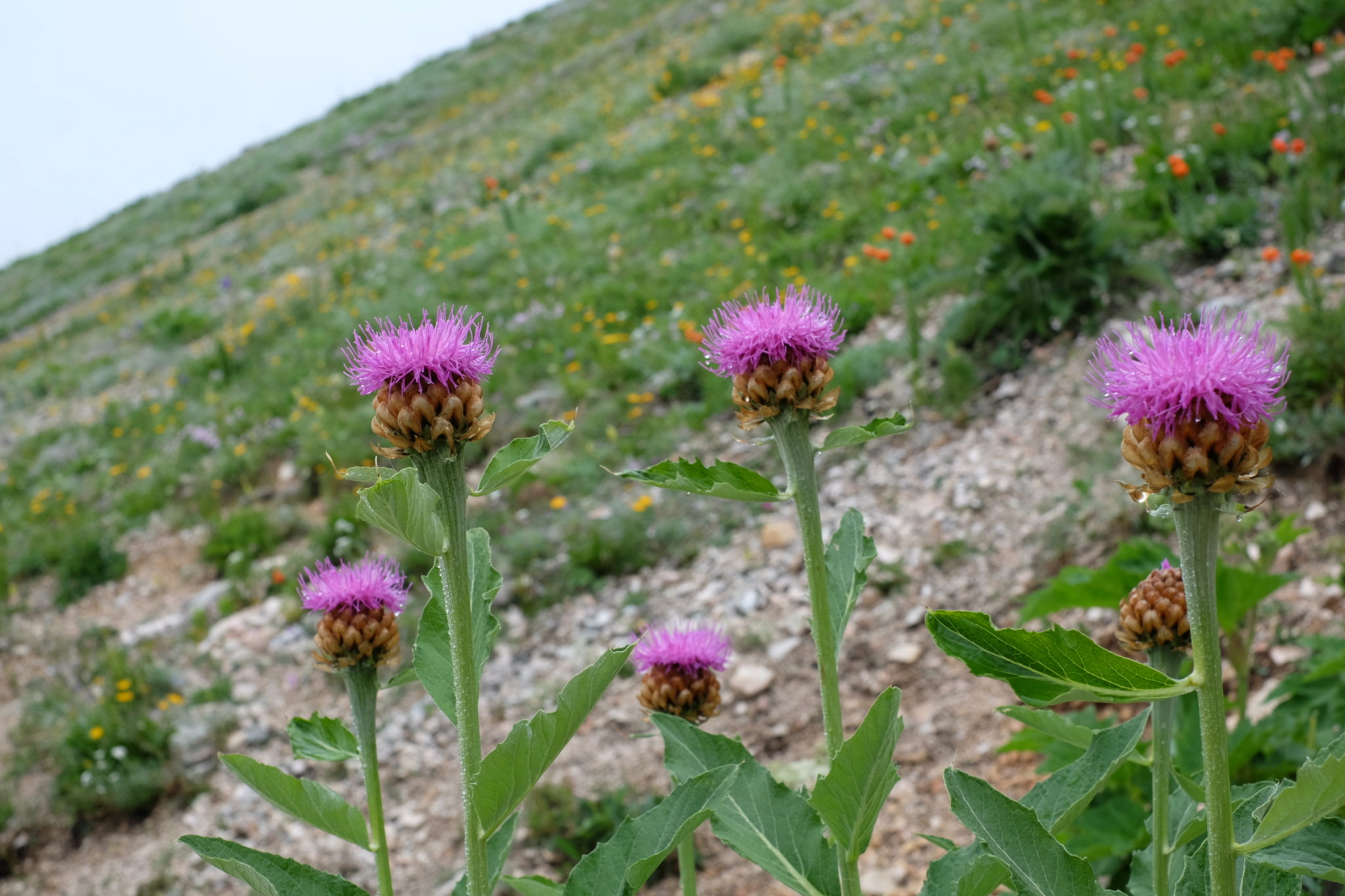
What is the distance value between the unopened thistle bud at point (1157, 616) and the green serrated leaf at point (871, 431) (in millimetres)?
574

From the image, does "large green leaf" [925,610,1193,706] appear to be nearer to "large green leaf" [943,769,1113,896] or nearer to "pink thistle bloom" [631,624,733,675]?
"large green leaf" [943,769,1113,896]

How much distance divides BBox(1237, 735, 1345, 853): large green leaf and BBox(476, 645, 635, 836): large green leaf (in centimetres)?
74

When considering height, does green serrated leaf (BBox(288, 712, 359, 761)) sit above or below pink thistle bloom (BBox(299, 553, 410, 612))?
below

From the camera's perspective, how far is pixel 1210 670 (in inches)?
42.6

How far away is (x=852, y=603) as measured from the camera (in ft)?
5.23

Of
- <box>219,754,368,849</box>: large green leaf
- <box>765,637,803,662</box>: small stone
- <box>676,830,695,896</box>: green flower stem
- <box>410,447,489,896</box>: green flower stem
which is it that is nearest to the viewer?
<box>410,447,489,896</box>: green flower stem

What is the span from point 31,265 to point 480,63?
14.5m

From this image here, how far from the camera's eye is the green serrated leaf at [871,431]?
1.35 metres

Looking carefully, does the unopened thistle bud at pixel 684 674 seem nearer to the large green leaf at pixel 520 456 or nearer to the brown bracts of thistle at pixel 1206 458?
the large green leaf at pixel 520 456

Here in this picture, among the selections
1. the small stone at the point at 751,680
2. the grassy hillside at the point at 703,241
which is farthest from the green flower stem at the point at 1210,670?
the grassy hillside at the point at 703,241

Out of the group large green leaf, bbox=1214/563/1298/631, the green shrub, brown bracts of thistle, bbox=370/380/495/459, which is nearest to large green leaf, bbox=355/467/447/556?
brown bracts of thistle, bbox=370/380/495/459

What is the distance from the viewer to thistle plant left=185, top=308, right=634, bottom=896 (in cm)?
120

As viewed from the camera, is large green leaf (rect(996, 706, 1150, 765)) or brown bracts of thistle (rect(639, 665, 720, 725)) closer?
large green leaf (rect(996, 706, 1150, 765))

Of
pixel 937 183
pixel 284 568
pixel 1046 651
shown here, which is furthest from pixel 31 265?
pixel 1046 651
